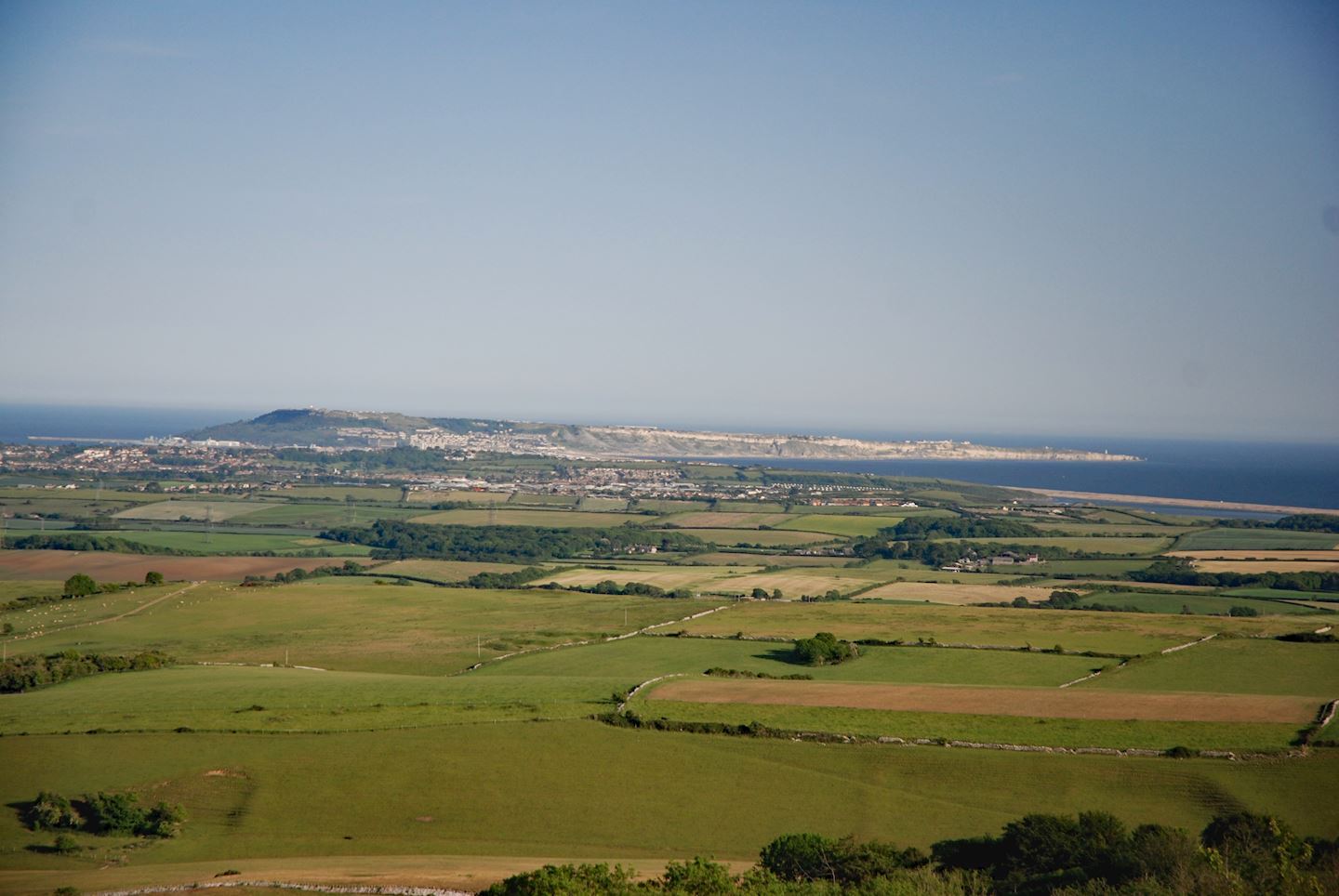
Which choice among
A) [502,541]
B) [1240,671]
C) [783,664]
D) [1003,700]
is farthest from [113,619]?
[1240,671]

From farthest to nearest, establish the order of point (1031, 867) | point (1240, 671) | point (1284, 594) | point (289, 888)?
point (1284, 594) < point (1240, 671) < point (1031, 867) < point (289, 888)

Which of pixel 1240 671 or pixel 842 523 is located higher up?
pixel 842 523

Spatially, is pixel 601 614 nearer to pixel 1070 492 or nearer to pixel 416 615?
pixel 416 615

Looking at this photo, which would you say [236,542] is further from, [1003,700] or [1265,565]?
[1265,565]

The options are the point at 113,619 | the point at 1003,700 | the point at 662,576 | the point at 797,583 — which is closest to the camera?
the point at 1003,700

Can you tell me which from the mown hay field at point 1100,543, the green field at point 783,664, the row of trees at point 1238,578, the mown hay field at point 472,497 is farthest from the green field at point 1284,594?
the mown hay field at point 472,497

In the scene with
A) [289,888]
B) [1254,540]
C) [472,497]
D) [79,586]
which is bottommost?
[289,888]

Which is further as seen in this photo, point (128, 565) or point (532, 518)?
point (532, 518)

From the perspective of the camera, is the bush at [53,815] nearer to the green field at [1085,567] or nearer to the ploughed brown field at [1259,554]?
the green field at [1085,567]
